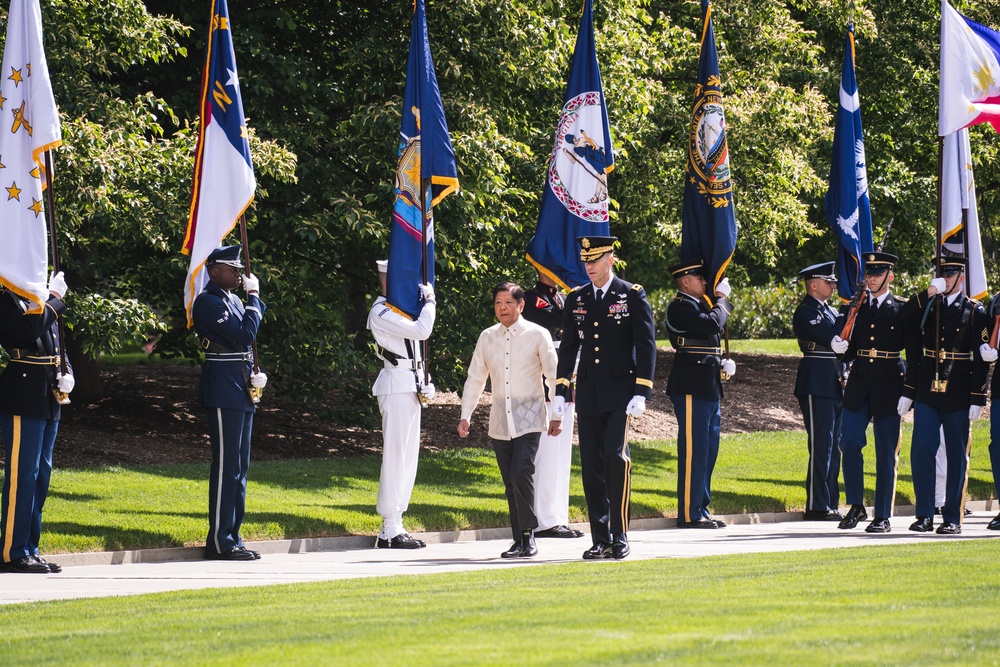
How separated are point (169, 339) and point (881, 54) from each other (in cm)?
1517

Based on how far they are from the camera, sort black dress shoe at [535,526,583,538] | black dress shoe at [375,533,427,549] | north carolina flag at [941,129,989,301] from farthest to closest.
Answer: north carolina flag at [941,129,989,301] → black dress shoe at [535,526,583,538] → black dress shoe at [375,533,427,549]

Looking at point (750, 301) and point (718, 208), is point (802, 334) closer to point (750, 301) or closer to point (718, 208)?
point (718, 208)

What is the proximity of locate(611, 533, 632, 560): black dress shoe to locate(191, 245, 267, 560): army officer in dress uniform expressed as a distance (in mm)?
2790

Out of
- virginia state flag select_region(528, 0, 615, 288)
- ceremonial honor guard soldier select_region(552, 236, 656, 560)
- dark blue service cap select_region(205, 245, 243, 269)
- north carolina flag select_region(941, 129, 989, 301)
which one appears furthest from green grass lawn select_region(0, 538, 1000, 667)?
north carolina flag select_region(941, 129, 989, 301)

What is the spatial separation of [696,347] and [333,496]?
12.4 feet

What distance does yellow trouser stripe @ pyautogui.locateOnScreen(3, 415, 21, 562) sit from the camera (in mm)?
10633

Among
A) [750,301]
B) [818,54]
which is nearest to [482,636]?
[818,54]

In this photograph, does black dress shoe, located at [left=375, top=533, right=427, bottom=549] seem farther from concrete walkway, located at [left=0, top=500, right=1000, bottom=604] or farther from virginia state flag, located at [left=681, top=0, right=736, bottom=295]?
virginia state flag, located at [left=681, top=0, right=736, bottom=295]

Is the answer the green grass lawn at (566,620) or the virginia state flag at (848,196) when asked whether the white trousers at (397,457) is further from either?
the virginia state flag at (848,196)

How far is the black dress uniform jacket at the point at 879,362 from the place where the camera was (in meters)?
13.2

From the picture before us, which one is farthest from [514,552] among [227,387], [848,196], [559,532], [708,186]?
[848,196]

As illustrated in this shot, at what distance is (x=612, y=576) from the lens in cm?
911

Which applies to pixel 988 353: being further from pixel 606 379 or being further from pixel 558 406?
pixel 558 406

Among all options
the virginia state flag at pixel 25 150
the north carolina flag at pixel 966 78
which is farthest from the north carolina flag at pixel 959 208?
the virginia state flag at pixel 25 150
